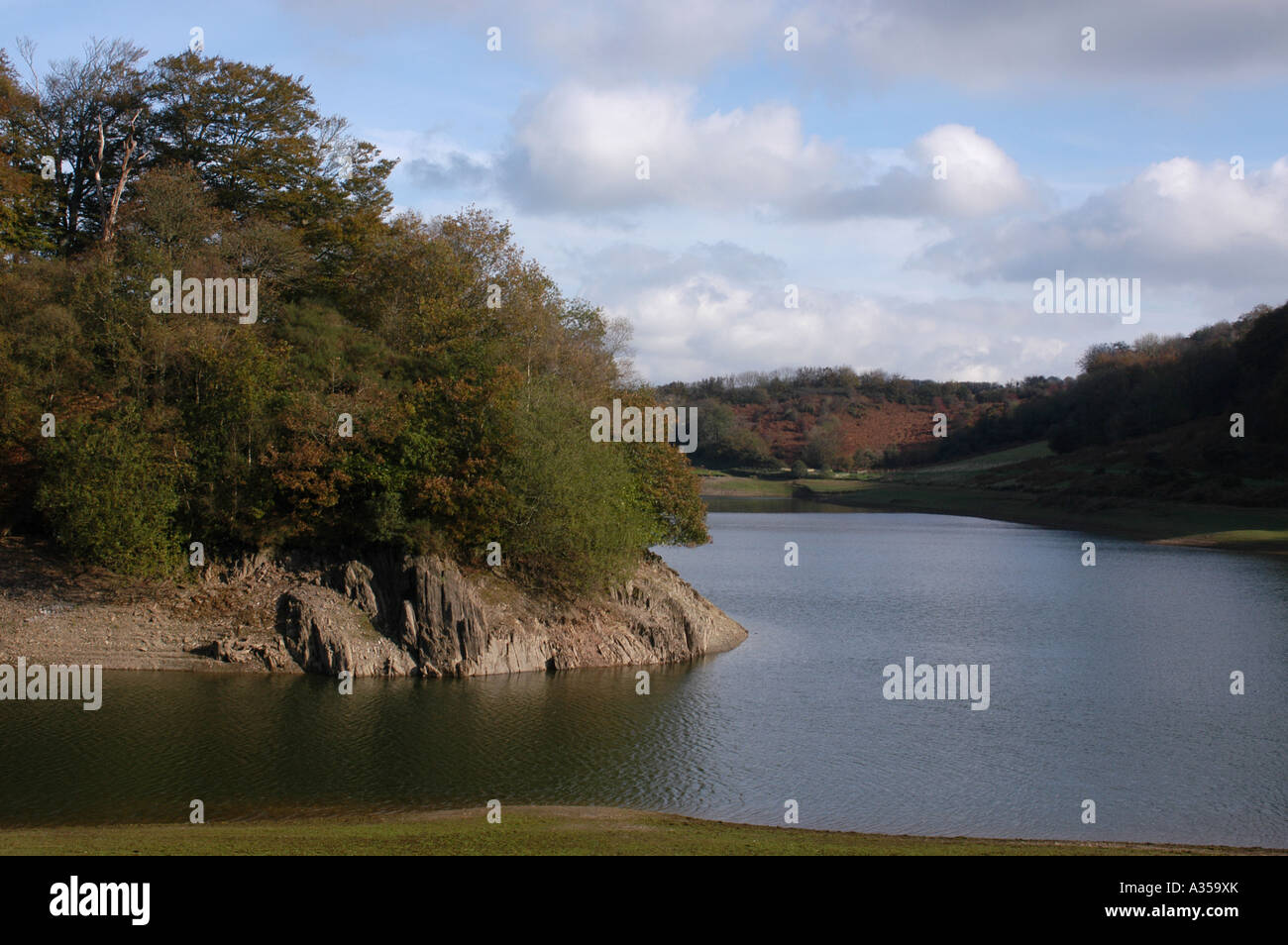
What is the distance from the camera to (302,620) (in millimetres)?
33500

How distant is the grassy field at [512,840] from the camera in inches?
611

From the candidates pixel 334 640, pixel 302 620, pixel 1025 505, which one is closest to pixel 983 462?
pixel 1025 505

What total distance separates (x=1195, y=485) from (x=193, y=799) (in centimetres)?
9879

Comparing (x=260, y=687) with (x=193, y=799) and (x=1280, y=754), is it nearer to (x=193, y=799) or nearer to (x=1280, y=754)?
(x=193, y=799)

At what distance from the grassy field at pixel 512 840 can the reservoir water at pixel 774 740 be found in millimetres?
1724

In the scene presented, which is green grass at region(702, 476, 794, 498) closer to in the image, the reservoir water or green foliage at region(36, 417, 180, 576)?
the reservoir water

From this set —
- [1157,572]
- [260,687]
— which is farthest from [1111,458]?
[260,687]

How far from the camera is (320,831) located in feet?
58.9

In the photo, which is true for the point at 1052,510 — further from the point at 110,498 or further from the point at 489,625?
the point at 110,498

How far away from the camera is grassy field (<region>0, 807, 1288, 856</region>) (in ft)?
50.9

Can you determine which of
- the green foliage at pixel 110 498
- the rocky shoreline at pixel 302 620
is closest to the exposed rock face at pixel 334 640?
the rocky shoreline at pixel 302 620

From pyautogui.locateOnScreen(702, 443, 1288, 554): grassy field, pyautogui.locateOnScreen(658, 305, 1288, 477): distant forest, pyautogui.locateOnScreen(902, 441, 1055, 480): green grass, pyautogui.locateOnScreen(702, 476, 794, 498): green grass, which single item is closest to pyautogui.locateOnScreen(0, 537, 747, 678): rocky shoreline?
pyautogui.locateOnScreen(702, 443, 1288, 554): grassy field
